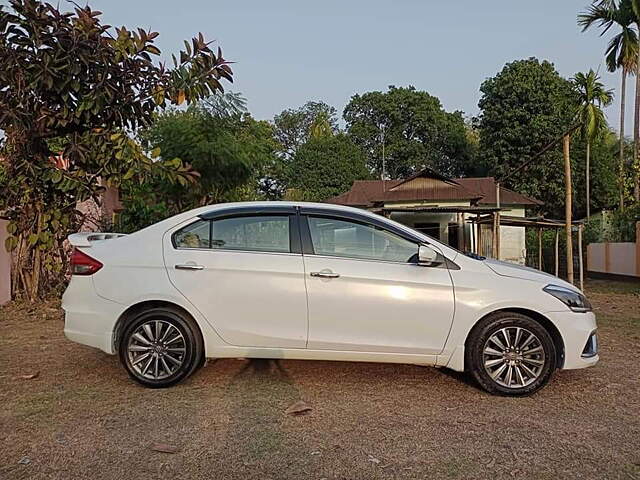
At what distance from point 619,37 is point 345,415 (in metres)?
30.6

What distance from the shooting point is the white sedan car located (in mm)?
4793

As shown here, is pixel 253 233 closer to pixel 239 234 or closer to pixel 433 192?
pixel 239 234

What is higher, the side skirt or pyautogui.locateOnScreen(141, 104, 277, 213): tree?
pyautogui.locateOnScreen(141, 104, 277, 213): tree

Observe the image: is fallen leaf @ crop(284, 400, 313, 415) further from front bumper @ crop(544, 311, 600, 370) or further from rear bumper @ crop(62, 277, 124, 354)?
front bumper @ crop(544, 311, 600, 370)

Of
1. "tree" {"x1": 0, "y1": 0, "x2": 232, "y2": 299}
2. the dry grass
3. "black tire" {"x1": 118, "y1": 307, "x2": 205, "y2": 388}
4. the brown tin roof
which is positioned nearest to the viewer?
the dry grass

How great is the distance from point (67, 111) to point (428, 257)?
261 inches

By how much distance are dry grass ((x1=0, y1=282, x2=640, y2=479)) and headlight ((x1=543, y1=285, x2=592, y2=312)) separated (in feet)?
2.35

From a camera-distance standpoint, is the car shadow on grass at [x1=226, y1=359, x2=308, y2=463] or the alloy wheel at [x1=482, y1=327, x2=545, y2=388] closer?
the car shadow on grass at [x1=226, y1=359, x2=308, y2=463]

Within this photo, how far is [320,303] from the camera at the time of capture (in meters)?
4.82

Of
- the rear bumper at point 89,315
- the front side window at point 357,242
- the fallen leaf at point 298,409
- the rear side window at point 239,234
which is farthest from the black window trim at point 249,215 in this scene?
the fallen leaf at point 298,409

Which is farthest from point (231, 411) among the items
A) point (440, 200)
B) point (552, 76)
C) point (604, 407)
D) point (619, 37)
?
point (552, 76)

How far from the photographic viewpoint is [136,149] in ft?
30.0

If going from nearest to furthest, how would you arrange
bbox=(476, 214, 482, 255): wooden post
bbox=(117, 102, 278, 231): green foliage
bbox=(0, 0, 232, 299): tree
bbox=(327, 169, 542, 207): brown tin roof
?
bbox=(0, 0, 232, 299): tree, bbox=(117, 102, 278, 231): green foliage, bbox=(476, 214, 482, 255): wooden post, bbox=(327, 169, 542, 207): brown tin roof

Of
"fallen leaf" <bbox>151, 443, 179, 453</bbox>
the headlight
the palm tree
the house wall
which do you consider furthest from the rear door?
the palm tree
